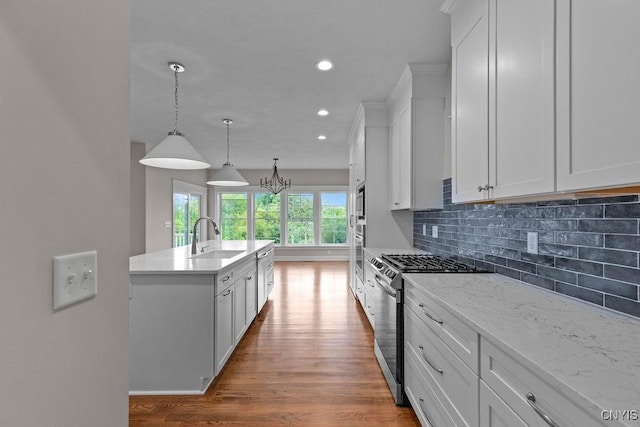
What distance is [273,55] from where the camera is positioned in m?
2.66

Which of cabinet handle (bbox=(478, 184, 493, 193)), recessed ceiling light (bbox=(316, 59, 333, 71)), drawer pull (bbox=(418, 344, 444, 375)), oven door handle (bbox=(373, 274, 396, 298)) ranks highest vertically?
recessed ceiling light (bbox=(316, 59, 333, 71))

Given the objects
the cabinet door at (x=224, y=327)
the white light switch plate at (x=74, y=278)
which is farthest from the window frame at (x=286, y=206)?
the white light switch plate at (x=74, y=278)

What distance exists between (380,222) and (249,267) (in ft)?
5.37

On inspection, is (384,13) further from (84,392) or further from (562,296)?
(84,392)

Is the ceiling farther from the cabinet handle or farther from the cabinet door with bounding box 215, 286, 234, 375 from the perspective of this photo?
→ the cabinet door with bounding box 215, 286, 234, 375

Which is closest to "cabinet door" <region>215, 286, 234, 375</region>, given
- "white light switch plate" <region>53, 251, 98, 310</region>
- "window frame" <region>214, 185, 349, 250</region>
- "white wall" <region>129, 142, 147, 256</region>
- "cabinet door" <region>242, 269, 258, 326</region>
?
"cabinet door" <region>242, 269, 258, 326</region>

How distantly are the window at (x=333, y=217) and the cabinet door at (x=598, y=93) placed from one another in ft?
25.7

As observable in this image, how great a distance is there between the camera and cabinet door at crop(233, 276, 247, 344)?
2.71m

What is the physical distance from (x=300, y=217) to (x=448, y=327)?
773 centimetres

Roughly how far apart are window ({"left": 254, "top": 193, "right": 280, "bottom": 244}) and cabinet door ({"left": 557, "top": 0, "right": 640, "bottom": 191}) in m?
8.18

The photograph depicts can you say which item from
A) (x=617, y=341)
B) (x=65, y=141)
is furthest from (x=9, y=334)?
(x=617, y=341)

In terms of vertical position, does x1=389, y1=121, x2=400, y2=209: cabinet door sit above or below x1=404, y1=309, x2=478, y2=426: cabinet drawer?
above

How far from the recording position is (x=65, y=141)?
2.13ft

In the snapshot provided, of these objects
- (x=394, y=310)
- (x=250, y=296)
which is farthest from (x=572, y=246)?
(x=250, y=296)
